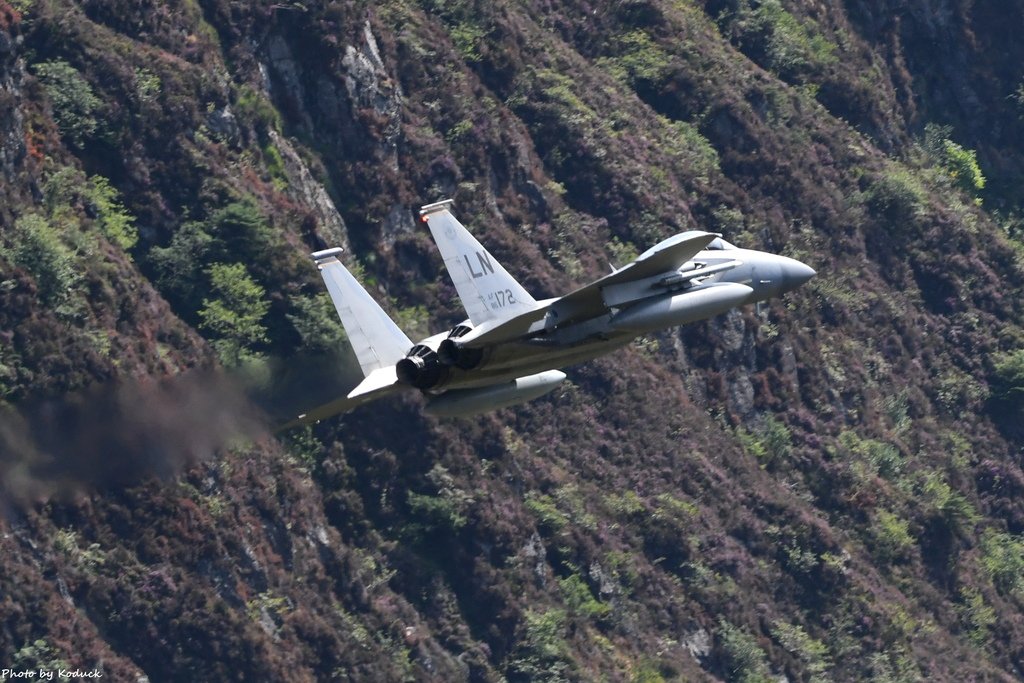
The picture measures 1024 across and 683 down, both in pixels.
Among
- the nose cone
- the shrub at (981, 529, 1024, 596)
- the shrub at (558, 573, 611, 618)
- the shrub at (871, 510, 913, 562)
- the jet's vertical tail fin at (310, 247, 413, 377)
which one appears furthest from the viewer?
the shrub at (981, 529, 1024, 596)

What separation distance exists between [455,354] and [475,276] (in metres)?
1.79

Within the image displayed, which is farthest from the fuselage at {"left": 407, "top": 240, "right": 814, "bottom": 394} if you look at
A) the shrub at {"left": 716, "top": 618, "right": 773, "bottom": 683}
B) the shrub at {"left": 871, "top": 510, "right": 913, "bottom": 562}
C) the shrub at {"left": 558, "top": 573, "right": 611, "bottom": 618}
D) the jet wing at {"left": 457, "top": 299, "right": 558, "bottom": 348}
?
the shrub at {"left": 871, "top": 510, "right": 913, "bottom": 562}

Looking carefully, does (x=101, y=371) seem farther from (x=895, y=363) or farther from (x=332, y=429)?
(x=895, y=363)

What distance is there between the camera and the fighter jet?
1481 inches

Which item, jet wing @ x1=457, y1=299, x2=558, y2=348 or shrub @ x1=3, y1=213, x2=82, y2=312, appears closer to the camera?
jet wing @ x1=457, y1=299, x2=558, y2=348

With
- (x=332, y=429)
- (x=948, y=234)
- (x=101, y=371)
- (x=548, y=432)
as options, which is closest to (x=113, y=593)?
(x=101, y=371)

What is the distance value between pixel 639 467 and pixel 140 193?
19.7 metres

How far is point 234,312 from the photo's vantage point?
55.8m

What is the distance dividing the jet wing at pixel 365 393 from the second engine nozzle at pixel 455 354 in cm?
138

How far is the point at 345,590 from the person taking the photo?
175ft

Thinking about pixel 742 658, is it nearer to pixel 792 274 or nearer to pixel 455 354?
pixel 792 274

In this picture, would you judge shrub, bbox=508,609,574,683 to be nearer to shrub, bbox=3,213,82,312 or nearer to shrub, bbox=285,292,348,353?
shrub, bbox=285,292,348,353

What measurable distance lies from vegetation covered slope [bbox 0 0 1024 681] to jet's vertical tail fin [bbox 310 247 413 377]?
487cm

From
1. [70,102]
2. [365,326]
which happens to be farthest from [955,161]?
[365,326]
